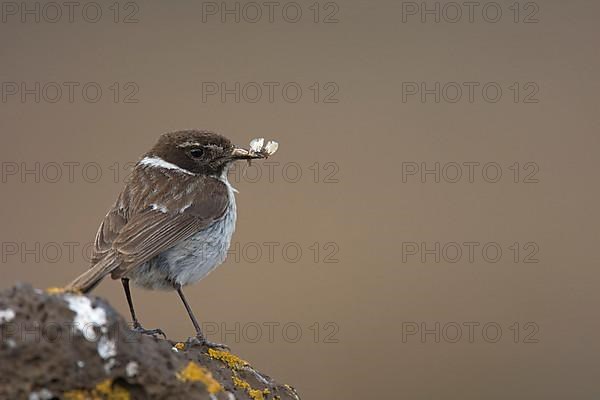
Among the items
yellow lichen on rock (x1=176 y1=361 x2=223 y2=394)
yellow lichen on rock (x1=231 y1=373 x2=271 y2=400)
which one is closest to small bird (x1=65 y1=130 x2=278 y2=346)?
yellow lichen on rock (x1=231 y1=373 x2=271 y2=400)

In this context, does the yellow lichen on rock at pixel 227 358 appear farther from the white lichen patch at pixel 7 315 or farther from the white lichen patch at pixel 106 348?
the white lichen patch at pixel 7 315

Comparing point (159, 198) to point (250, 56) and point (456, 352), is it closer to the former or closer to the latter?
point (456, 352)

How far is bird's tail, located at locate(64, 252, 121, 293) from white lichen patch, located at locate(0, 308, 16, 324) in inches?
55.2

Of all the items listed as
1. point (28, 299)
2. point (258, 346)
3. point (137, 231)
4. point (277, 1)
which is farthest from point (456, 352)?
point (28, 299)

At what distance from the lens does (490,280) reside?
12.6 metres

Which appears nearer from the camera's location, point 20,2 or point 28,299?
point 28,299

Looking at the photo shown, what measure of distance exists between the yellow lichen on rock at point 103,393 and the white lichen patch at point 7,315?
334 millimetres

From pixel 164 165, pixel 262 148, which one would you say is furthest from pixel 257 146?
pixel 164 165

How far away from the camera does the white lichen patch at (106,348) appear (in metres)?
3.53

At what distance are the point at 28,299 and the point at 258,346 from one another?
756 cm

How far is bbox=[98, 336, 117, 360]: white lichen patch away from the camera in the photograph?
3527 millimetres

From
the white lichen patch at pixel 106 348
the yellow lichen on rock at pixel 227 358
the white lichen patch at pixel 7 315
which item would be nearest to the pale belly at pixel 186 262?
the yellow lichen on rock at pixel 227 358

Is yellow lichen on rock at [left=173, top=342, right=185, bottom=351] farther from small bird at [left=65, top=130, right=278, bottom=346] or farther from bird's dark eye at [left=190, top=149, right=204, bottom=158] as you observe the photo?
bird's dark eye at [left=190, top=149, right=204, bottom=158]

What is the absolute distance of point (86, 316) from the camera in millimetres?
3539
